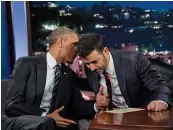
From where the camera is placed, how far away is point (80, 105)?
2.59 metres

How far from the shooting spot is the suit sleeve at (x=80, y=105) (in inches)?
99.9

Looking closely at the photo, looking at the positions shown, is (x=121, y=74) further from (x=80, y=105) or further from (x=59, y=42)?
(x=59, y=42)

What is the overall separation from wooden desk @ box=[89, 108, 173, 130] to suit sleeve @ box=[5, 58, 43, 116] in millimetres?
601

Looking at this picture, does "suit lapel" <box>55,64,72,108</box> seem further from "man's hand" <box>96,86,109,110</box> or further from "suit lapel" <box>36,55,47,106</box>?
"man's hand" <box>96,86,109,110</box>

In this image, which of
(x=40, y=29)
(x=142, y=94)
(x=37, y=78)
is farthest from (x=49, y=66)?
(x=40, y=29)

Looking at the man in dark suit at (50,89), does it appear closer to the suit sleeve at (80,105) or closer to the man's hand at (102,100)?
the suit sleeve at (80,105)

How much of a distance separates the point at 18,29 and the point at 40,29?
0.87ft

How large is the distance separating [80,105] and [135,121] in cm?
86

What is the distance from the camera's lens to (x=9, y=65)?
12.7 feet

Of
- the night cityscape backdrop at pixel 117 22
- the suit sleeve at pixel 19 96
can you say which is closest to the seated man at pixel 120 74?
the suit sleeve at pixel 19 96

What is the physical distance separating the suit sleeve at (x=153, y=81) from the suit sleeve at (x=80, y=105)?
48cm

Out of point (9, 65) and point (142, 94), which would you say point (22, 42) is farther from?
point (142, 94)

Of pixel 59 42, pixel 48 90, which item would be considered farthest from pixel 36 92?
pixel 59 42

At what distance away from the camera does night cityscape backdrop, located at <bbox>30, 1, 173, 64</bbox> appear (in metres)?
3.67
